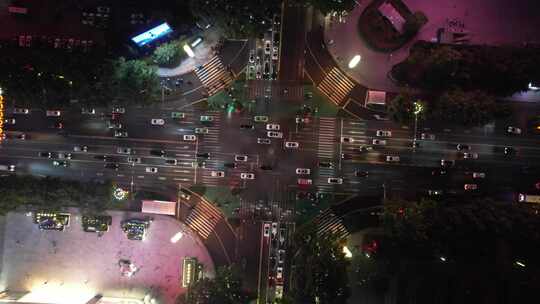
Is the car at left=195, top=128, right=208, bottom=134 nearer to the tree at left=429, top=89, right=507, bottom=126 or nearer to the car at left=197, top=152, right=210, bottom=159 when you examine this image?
the car at left=197, top=152, right=210, bottom=159

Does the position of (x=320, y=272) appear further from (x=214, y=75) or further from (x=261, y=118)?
(x=214, y=75)

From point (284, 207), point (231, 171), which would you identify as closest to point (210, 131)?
point (231, 171)

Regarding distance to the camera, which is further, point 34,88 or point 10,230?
point 10,230

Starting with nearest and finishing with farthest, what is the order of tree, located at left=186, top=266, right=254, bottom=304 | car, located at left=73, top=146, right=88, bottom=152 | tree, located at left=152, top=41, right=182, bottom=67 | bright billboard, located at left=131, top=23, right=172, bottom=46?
tree, located at left=186, top=266, right=254, bottom=304 → bright billboard, located at left=131, top=23, right=172, bottom=46 → tree, located at left=152, top=41, right=182, bottom=67 → car, located at left=73, top=146, right=88, bottom=152

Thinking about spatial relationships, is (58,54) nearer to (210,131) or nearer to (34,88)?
(34,88)

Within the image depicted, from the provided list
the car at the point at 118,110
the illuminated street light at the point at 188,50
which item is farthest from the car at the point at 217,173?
the illuminated street light at the point at 188,50

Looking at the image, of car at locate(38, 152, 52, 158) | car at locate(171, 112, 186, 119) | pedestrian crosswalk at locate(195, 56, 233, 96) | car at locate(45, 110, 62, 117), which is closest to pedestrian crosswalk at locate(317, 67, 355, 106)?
pedestrian crosswalk at locate(195, 56, 233, 96)

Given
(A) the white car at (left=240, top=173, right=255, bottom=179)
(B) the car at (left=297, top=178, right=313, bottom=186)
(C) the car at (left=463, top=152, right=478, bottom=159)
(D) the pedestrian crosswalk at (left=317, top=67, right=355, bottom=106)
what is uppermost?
(D) the pedestrian crosswalk at (left=317, top=67, right=355, bottom=106)
